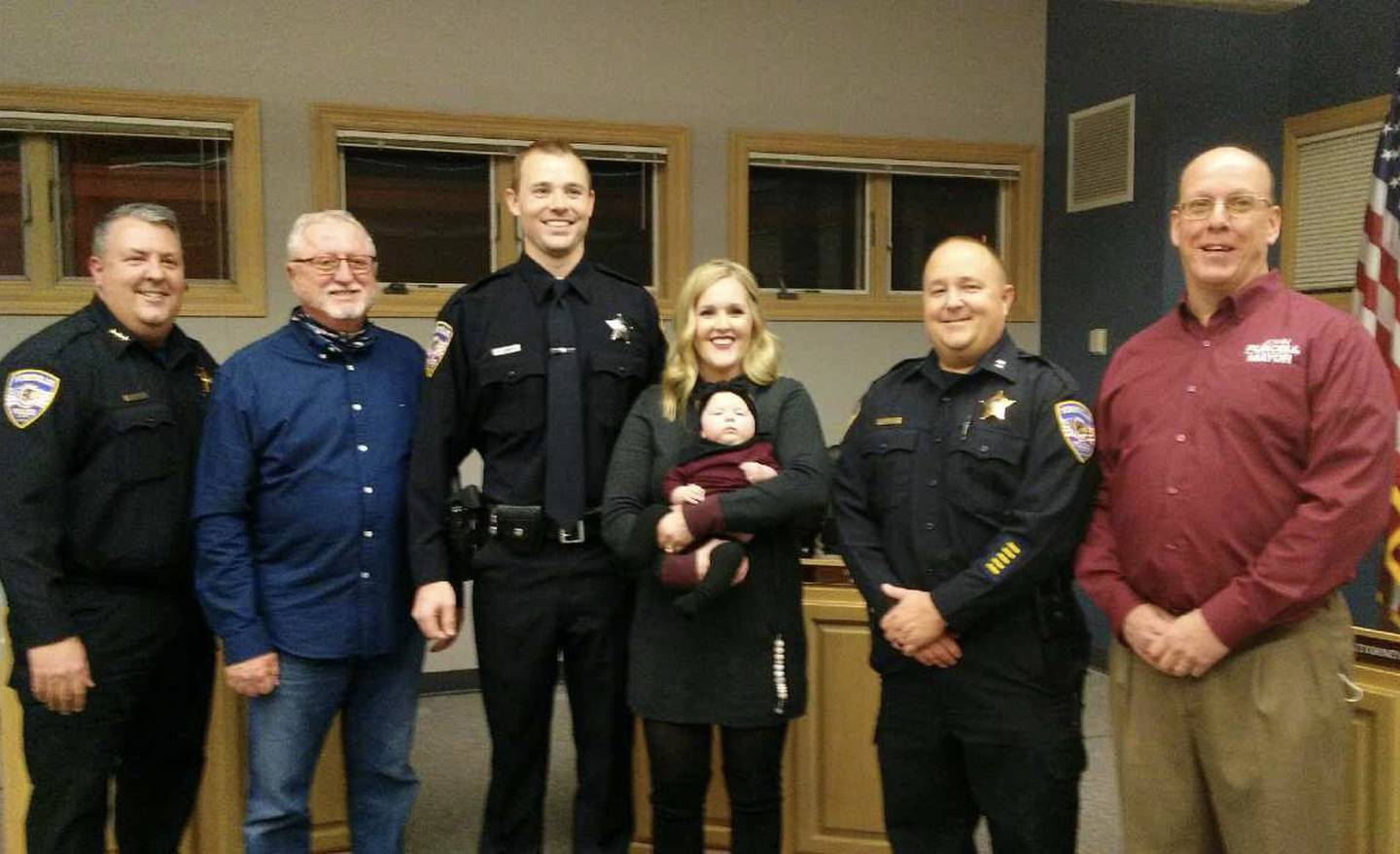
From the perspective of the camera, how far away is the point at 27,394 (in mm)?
2055

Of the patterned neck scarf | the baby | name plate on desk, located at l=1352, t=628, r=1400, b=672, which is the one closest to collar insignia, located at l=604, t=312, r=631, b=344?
the baby

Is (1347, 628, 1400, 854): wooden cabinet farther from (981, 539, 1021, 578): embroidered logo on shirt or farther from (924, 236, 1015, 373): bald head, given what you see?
(924, 236, 1015, 373): bald head

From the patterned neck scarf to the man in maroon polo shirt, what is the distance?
152 centimetres

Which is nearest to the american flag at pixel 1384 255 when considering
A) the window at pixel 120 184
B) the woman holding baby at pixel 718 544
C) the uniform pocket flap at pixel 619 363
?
the woman holding baby at pixel 718 544

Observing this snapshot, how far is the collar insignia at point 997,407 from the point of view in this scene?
77.2 inches

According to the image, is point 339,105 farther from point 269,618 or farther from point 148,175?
point 269,618

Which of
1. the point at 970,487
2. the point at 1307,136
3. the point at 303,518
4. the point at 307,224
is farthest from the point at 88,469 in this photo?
the point at 1307,136

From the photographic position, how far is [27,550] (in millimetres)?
2008

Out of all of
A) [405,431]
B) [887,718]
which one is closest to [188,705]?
[405,431]

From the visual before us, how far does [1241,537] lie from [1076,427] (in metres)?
0.32

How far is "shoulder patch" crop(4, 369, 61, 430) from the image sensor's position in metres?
2.04

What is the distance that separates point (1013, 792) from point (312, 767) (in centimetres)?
142

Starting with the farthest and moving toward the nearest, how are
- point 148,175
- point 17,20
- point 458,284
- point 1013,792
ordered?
point 458,284 → point 148,175 → point 17,20 → point 1013,792

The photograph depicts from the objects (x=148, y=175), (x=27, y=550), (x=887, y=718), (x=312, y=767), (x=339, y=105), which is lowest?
(x=312, y=767)
